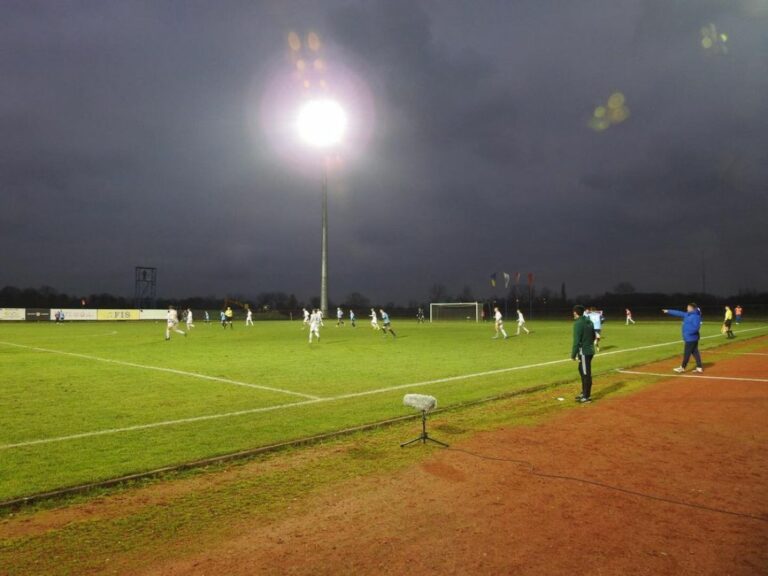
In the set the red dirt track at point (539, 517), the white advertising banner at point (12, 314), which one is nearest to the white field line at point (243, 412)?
the red dirt track at point (539, 517)

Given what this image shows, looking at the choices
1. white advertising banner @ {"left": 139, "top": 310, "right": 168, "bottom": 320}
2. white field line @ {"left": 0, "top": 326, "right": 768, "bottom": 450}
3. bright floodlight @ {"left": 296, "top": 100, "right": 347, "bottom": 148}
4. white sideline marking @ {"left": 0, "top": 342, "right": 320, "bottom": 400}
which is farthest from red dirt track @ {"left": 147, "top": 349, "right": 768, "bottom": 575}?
white advertising banner @ {"left": 139, "top": 310, "right": 168, "bottom": 320}

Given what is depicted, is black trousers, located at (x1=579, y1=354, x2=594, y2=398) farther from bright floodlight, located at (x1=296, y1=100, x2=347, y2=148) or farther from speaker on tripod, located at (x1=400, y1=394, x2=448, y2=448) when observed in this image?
bright floodlight, located at (x1=296, y1=100, x2=347, y2=148)

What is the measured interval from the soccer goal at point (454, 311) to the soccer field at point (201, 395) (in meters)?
55.0

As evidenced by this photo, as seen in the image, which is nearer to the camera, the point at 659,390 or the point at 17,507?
the point at 17,507

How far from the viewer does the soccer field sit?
22.3 ft

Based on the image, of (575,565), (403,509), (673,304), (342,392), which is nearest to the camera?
(575,565)

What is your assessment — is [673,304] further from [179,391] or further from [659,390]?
[179,391]

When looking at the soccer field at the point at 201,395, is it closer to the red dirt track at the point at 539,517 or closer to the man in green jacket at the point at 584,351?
the man in green jacket at the point at 584,351

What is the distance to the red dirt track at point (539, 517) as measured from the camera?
390 cm

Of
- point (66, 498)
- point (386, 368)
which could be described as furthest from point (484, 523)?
point (386, 368)

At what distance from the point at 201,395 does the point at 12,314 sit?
7360 centimetres

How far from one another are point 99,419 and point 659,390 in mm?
12054

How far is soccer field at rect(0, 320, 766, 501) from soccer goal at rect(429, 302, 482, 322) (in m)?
55.0

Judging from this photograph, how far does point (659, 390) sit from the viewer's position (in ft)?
38.0
